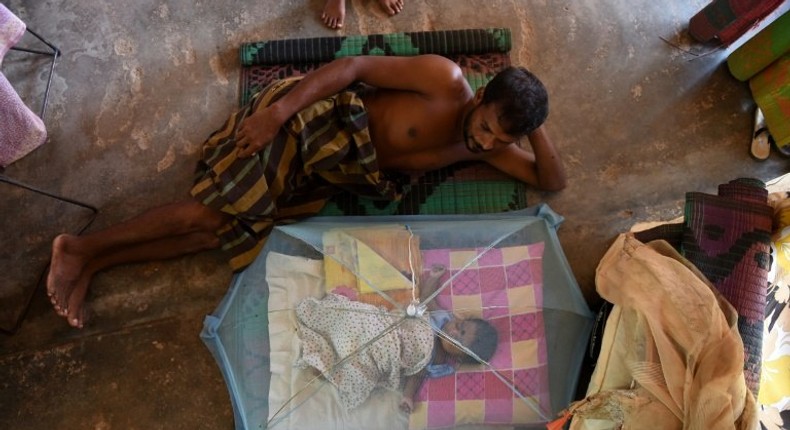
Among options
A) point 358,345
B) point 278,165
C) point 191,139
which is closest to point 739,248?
point 358,345

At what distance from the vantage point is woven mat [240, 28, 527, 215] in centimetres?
173

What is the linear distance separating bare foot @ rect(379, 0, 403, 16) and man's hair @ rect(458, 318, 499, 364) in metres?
1.14

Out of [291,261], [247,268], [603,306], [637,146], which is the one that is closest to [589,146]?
[637,146]

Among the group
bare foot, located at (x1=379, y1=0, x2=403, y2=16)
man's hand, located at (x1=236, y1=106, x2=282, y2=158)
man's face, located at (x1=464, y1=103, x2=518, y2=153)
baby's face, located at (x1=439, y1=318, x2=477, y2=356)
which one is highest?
bare foot, located at (x1=379, y1=0, x2=403, y2=16)

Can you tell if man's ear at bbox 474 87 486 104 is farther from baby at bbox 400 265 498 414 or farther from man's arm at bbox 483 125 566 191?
baby at bbox 400 265 498 414

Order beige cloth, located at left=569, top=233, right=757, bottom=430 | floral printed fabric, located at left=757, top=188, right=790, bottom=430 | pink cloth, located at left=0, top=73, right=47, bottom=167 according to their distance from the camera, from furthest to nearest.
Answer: pink cloth, located at left=0, top=73, right=47, bottom=167 → floral printed fabric, located at left=757, top=188, right=790, bottom=430 → beige cloth, located at left=569, top=233, right=757, bottom=430

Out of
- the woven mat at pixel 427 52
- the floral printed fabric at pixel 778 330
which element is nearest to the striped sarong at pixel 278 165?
the woven mat at pixel 427 52

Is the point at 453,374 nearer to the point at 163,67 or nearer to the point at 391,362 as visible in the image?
the point at 391,362

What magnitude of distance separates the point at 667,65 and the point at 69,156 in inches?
80.5

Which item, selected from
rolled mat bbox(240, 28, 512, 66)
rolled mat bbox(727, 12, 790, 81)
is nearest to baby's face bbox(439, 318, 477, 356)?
rolled mat bbox(240, 28, 512, 66)

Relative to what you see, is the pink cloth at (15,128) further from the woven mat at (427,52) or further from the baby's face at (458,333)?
the baby's face at (458,333)

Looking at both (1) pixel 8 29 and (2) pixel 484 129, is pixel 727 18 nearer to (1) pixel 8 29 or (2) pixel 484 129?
(2) pixel 484 129

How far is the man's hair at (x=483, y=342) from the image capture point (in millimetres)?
1334

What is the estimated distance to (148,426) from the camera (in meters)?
1.56
